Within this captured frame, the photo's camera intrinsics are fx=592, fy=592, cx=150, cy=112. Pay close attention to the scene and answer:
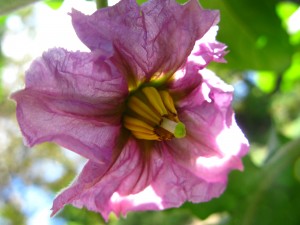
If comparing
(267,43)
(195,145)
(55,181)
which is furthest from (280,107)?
(195,145)

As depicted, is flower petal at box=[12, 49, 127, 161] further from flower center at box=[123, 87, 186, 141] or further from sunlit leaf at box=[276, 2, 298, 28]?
sunlit leaf at box=[276, 2, 298, 28]

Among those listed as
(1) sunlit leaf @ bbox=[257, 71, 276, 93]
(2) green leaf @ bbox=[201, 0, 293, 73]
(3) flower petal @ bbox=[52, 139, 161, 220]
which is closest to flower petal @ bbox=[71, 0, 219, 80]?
(3) flower petal @ bbox=[52, 139, 161, 220]

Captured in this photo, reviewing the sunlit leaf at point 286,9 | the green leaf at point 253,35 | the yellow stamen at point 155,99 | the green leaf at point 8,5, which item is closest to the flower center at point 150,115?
Result: the yellow stamen at point 155,99

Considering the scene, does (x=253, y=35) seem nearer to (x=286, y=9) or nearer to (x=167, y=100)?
(x=286, y=9)

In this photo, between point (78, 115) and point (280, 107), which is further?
point (280, 107)

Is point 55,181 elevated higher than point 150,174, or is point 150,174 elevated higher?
point 150,174

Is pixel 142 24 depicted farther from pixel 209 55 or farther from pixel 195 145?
pixel 195 145

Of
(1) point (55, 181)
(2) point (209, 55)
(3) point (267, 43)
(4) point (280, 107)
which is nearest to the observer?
(2) point (209, 55)

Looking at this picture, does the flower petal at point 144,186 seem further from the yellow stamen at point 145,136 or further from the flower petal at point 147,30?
the flower petal at point 147,30
